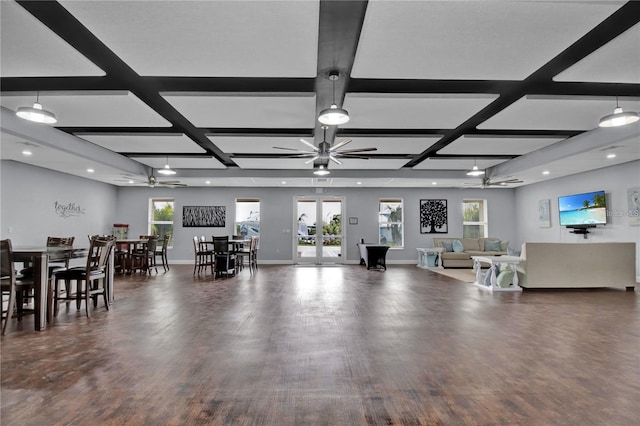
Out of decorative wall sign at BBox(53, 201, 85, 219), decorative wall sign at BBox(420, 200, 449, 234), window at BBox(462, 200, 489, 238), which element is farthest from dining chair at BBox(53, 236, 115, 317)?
window at BBox(462, 200, 489, 238)

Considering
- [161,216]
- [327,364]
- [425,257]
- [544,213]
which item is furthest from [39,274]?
[544,213]

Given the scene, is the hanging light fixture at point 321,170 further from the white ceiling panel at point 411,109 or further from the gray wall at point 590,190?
the gray wall at point 590,190

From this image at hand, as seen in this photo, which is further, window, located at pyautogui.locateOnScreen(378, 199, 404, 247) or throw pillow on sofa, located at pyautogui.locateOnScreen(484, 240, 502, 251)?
window, located at pyautogui.locateOnScreen(378, 199, 404, 247)

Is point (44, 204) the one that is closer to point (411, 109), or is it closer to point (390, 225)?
point (411, 109)

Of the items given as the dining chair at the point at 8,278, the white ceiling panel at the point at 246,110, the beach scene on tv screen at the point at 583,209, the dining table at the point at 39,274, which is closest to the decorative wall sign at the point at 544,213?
the beach scene on tv screen at the point at 583,209

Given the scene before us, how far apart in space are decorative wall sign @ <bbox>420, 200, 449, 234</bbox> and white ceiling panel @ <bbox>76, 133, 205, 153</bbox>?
7.40 meters

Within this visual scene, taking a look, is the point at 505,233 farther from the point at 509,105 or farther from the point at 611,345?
the point at 611,345

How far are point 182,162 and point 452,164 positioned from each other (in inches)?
265

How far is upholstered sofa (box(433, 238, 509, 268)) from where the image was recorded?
9586 mm

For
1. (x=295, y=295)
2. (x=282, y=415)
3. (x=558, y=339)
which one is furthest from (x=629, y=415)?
(x=295, y=295)

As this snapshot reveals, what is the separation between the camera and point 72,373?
2490 mm

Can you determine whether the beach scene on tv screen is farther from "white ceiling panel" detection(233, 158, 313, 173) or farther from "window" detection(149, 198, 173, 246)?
"window" detection(149, 198, 173, 246)

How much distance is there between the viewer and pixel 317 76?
3631mm

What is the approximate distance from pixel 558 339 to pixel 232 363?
3125mm
